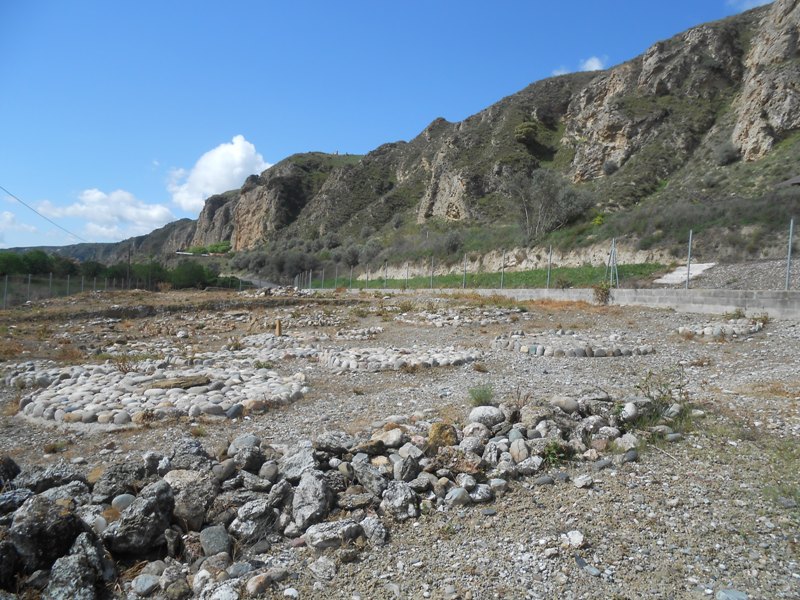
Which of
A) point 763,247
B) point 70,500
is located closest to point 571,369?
point 70,500

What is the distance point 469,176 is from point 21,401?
5566 centimetres

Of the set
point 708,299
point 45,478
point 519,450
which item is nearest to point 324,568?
point 519,450

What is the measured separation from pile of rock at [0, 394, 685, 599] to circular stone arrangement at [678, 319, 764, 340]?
22.9 feet

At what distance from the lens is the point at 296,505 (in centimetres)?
373

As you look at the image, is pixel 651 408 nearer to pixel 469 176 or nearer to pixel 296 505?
pixel 296 505

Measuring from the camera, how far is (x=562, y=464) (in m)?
4.27

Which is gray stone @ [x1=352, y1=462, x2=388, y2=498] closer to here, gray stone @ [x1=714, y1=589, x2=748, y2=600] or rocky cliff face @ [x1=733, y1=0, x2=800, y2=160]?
gray stone @ [x1=714, y1=589, x2=748, y2=600]

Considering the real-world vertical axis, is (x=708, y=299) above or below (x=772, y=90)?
below

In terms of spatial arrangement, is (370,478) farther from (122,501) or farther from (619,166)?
(619,166)

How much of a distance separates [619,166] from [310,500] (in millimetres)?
49010

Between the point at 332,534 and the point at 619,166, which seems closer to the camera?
the point at 332,534

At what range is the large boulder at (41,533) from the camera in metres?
3.18

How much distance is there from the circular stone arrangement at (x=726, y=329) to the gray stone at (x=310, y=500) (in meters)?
9.86

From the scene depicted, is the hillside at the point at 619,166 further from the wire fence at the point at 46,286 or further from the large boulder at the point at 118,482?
the large boulder at the point at 118,482
